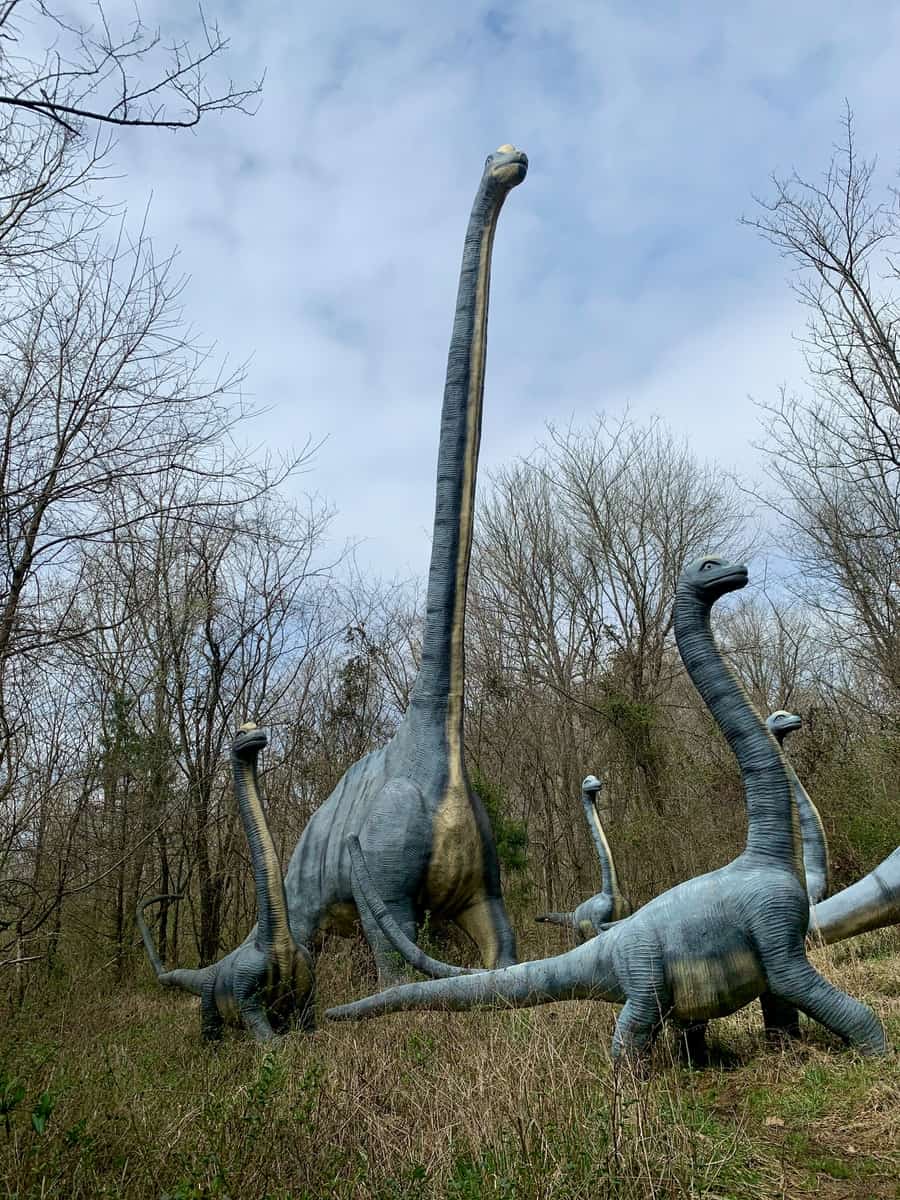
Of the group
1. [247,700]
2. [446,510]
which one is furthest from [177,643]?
[446,510]

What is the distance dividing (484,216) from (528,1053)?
18.6 feet

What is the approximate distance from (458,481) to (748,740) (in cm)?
334

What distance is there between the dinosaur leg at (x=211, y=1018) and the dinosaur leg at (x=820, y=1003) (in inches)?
139

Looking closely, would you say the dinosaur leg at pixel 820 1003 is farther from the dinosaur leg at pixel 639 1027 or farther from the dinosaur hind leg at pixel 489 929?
the dinosaur hind leg at pixel 489 929

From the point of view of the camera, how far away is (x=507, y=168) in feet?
22.5

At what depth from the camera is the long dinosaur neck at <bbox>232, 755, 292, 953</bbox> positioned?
508 cm

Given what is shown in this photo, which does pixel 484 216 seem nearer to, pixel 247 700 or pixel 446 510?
pixel 446 510

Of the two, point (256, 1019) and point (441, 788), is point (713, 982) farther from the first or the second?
point (256, 1019)

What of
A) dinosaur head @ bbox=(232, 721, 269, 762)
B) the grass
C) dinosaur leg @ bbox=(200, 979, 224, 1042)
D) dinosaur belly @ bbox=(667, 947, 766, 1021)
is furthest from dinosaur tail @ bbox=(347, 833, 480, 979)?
dinosaur belly @ bbox=(667, 947, 766, 1021)

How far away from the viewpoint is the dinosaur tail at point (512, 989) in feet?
12.2

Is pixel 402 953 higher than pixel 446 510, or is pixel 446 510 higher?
pixel 446 510

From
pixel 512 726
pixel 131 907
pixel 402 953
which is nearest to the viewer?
pixel 402 953

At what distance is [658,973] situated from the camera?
3.34 metres

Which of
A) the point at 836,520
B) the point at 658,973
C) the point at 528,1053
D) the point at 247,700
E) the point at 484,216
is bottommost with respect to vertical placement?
the point at 528,1053
